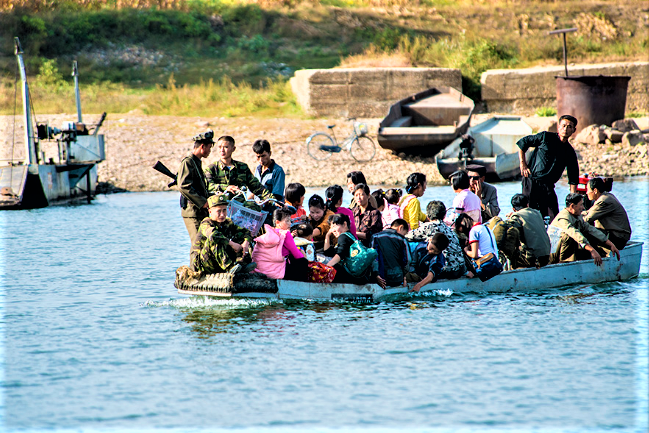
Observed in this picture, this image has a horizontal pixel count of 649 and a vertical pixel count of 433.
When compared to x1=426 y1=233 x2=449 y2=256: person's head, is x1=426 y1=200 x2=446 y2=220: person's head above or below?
above

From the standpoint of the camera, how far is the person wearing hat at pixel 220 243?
834cm

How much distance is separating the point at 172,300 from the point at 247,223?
184 centimetres

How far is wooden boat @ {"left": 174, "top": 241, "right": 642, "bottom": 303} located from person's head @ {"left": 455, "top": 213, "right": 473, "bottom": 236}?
1.86ft

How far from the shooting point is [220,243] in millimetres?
8445

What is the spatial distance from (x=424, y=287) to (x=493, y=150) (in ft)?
50.8

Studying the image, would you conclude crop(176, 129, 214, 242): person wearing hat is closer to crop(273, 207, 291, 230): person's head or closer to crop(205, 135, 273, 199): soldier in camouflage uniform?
crop(205, 135, 273, 199): soldier in camouflage uniform

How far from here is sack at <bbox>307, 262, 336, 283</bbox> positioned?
352 inches

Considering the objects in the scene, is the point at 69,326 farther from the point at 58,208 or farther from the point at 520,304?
the point at 58,208

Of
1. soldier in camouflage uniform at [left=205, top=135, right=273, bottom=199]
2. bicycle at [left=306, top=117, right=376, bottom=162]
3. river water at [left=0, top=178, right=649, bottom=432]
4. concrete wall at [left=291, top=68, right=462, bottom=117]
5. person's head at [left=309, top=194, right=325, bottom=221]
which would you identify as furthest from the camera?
concrete wall at [left=291, top=68, right=462, bottom=117]

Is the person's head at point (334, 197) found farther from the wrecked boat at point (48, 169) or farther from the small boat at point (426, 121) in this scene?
the small boat at point (426, 121)

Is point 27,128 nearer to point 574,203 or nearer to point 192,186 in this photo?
point 192,186

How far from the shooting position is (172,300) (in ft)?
32.1

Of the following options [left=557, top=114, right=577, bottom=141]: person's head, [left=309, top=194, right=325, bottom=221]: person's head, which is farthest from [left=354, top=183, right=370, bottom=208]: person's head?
[left=557, top=114, right=577, bottom=141]: person's head

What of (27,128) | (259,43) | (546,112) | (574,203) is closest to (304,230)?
(574,203)
